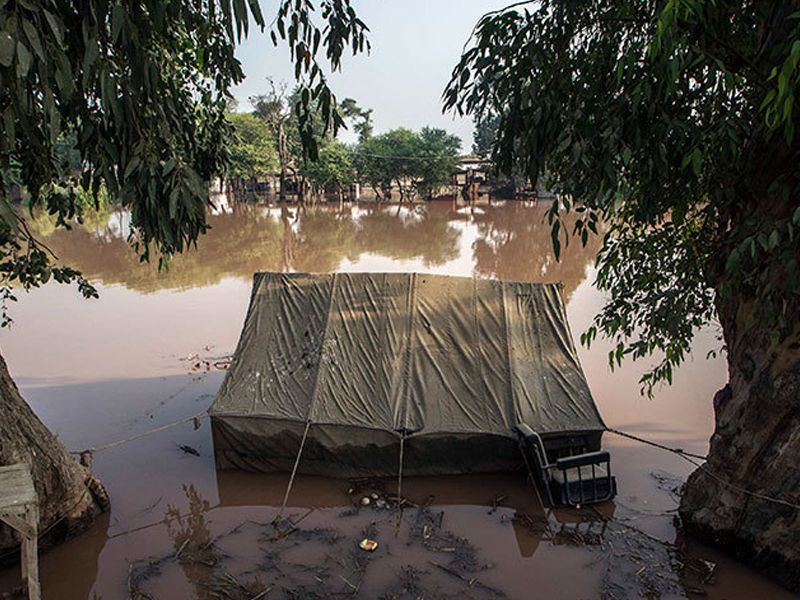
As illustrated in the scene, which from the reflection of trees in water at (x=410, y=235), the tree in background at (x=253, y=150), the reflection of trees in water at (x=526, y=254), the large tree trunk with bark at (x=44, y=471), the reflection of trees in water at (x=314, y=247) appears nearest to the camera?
the large tree trunk with bark at (x=44, y=471)

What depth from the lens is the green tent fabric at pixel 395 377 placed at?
6.04m

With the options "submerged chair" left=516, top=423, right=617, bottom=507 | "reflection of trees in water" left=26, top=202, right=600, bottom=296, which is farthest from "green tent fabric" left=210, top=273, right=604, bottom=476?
"reflection of trees in water" left=26, top=202, right=600, bottom=296

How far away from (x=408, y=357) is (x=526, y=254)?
15740 mm

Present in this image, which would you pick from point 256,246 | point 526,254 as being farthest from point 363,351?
point 256,246

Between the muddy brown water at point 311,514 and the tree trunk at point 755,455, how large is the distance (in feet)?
0.90

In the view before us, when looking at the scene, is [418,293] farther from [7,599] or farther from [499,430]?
[7,599]

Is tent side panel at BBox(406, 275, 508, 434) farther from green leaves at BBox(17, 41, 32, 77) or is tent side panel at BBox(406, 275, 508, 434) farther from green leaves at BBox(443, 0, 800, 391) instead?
green leaves at BBox(17, 41, 32, 77)

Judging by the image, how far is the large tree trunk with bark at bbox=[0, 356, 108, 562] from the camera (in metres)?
4.66

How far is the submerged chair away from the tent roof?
374 mm

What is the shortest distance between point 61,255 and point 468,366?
761 inches

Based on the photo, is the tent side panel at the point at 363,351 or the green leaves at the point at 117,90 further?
the tent side panel at the point at 363,351

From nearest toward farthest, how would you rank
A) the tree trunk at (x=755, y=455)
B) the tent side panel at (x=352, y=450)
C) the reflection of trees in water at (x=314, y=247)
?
the tree trunk at (x=755, y=455), the tent side panel at (x=352, y=450), the reflection of trees in water at (x=314, y=247)

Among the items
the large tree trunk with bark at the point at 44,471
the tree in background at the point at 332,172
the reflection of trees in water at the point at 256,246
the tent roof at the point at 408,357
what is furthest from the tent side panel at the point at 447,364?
the tree in background at the point at 332,172

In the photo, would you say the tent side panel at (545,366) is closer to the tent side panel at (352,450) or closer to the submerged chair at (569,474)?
the submerged chair at (569,474)
